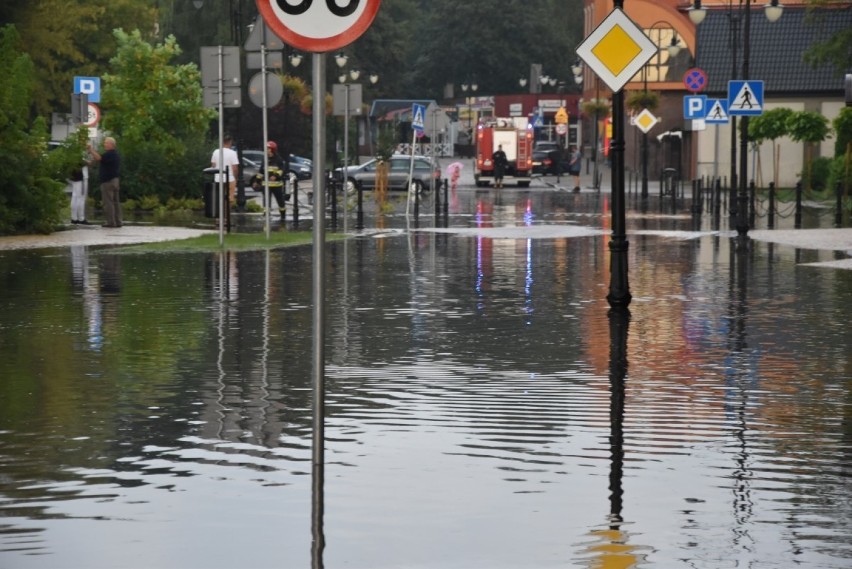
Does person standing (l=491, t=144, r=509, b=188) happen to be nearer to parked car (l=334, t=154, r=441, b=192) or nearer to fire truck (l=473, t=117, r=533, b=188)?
fire truck (l=473, t=117, r=533, b=188)

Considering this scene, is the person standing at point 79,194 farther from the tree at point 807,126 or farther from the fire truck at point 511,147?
the fire truck at point 511,147

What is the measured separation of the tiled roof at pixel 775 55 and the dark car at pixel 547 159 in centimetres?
1940

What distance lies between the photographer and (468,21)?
428ft

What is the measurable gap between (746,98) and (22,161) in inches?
522

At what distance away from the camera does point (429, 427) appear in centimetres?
1005

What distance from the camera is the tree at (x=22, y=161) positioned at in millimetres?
30875

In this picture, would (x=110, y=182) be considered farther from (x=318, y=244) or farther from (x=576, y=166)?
(x=576, y=166)

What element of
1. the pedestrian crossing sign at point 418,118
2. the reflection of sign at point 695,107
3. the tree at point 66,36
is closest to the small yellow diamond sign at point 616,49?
the pedestrian crossing sign at point 418,118

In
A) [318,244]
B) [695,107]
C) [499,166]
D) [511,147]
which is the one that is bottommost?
[499,166]

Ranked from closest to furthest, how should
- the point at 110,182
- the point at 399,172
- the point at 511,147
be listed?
1. the point at 110,182
2. the point at 399,172
3. the point at 511,147

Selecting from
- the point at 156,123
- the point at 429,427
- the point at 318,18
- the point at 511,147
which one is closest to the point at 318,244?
the point at 318,18

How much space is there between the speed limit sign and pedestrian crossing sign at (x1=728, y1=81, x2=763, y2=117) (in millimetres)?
25879

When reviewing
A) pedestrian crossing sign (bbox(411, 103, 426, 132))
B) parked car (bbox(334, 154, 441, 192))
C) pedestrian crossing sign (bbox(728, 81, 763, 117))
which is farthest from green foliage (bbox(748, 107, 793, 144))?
pedestrian crossing sign (bbox(728, 81, 763, 117))

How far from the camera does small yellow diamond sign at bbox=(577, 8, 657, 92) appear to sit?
1686 cm
